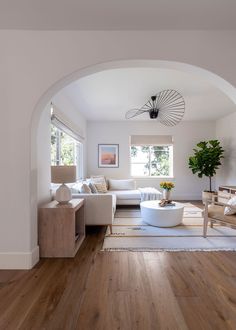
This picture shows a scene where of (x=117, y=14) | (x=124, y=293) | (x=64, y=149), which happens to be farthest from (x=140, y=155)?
(x=124, y=293)

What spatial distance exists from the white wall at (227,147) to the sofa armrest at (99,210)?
14.1ft

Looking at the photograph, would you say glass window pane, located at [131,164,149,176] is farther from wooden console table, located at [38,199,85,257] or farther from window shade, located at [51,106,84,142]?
wooden console table, located at [38,199,85,257]

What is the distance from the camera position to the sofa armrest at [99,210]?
367cm

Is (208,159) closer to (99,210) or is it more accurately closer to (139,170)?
(139,170)

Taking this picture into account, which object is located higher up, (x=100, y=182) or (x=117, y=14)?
(x=117, y=14)

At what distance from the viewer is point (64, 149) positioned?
16.2 feet

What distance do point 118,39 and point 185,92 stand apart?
2.56 m

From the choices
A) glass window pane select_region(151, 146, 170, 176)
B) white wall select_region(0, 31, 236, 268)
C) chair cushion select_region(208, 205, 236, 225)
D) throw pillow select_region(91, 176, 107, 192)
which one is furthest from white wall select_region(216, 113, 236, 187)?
white wall select_region(0, 31, 236, 268)

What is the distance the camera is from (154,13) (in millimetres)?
Result: 2143

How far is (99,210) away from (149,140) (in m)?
4.17

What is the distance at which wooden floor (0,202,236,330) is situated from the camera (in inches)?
64.4

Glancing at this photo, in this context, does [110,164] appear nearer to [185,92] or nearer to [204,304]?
[185,92]

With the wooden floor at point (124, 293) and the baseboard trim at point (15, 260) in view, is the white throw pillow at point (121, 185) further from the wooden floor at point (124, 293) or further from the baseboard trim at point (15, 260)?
the baseboard trim at point (15, 260)

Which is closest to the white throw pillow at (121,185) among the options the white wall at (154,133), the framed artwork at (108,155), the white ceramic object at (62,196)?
the white wall at (154,133)
